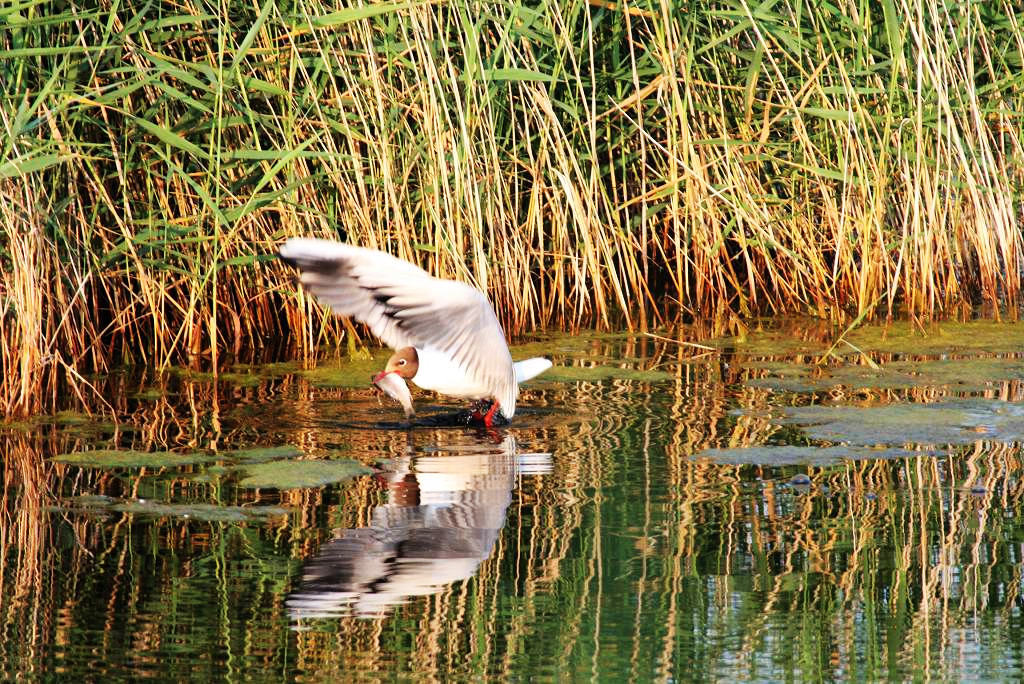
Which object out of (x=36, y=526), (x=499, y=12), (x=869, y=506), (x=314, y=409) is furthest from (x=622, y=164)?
(x=36, y=526)

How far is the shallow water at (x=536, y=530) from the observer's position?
11.5 feet

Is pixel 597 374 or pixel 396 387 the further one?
pixel 597 374

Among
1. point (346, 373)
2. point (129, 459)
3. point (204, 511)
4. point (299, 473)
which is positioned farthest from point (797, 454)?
point (346, 373)

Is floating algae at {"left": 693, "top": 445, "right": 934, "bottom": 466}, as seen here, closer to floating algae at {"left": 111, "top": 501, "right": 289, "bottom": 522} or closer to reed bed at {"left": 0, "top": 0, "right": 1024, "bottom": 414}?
floating algae at {"left": 111, "top": 501, "right": 289, "bottom": 522}

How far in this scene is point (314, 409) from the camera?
6328mm

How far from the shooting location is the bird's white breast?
235 inches

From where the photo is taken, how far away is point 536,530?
4.52 meters

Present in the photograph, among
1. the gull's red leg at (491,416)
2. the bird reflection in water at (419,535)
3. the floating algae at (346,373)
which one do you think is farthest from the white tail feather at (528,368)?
the floating algae at (346,373)

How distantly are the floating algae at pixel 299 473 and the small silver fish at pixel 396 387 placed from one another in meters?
0.68

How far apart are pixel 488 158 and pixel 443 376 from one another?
6.60 feet

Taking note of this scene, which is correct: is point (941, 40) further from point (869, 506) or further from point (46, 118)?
point (46, 118)

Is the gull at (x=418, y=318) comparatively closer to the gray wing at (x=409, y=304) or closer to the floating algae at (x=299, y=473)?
the gray wing at (x=409, y=304)

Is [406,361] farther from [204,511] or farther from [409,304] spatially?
[204,511]

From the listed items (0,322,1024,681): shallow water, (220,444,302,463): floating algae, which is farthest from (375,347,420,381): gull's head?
(220,444,302,463): floating algae
